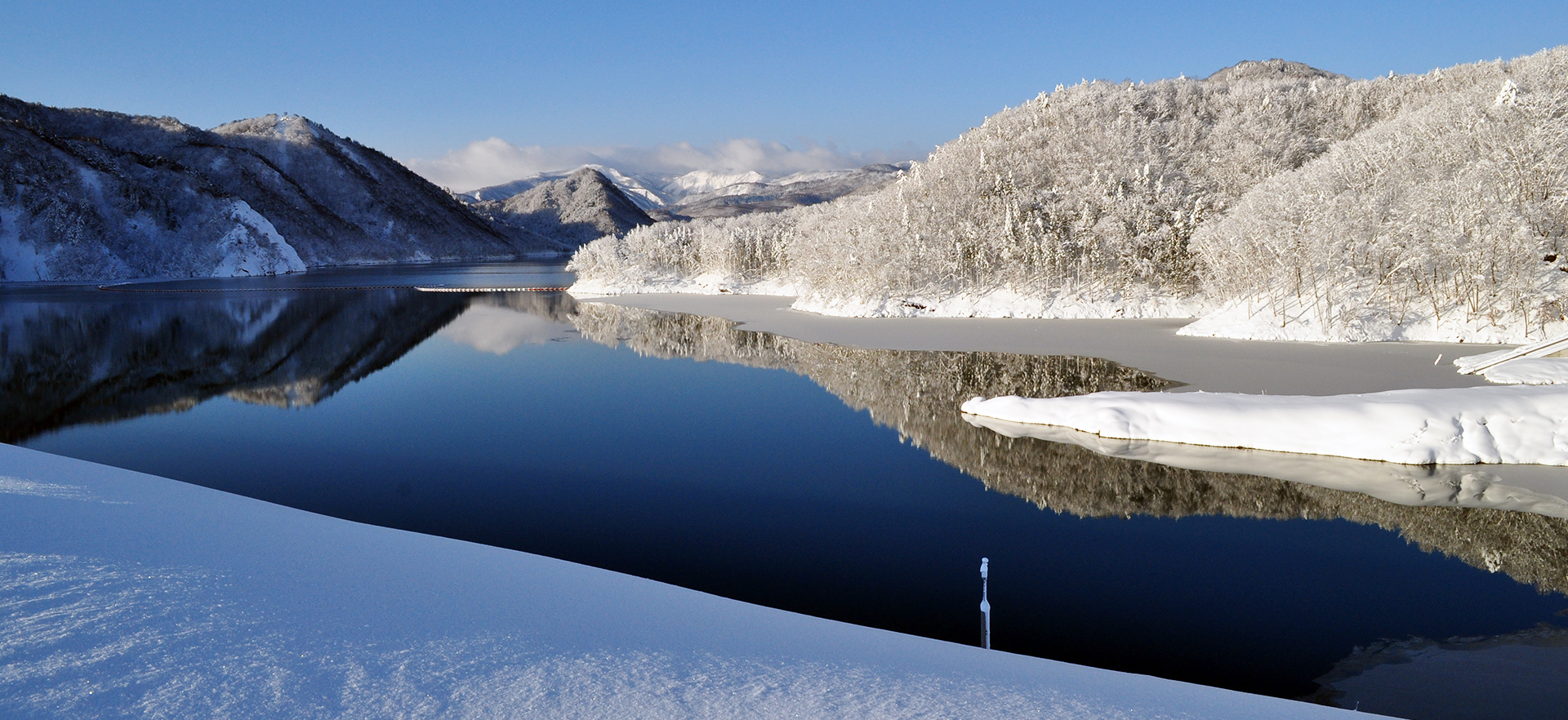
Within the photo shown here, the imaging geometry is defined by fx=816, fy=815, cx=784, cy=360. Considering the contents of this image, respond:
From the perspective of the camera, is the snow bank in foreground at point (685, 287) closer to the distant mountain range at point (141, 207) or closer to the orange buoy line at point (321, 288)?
the orange buoy line at point (321, 288)

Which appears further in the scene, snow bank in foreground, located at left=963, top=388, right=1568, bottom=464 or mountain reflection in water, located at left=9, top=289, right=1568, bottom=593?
snow bank in foreground, located at left=963, top=388, right=1568, bottom=464

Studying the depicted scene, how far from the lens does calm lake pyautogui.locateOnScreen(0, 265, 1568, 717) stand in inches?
310

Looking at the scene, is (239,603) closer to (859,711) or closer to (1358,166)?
(859,711)

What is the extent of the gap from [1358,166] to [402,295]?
6381 cm

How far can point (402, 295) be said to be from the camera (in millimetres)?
66562

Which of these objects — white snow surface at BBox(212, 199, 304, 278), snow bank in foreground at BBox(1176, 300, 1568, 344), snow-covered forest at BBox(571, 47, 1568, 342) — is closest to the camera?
snow bank in foreground at BBox(1176, 300, 1568, 344)

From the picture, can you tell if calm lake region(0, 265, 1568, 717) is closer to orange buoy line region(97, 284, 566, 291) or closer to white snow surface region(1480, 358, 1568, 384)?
white snow surface region(1480, 358, 1568, 384)

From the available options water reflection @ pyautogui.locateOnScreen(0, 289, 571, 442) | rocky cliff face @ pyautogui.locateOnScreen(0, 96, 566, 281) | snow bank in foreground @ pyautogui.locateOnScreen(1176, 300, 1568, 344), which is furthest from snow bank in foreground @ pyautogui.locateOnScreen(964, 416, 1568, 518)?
rocky cliff face @ pyautogui.locateOnScreen(0, 96, 566, 281)

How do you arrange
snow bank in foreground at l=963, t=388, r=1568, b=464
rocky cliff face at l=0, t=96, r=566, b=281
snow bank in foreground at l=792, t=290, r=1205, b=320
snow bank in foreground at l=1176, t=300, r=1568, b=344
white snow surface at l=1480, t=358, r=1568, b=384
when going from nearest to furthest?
snow bank in foreground at l=963, t=388, r=1568, b=464 → white snow surface at l=1480, t=358, r=1568, b=384 → snow bank in foreground at l=1176, t=300, r=1568, b=344 → snow bank in foreground at l=792, t=290, r=1205, b=320 → rocky cliff face at l=0, t=96, r=566, b=281

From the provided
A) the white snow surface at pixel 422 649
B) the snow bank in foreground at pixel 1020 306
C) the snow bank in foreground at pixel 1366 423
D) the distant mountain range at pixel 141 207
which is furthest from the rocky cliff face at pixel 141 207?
the snow bank in foreground at pixel 1366 423

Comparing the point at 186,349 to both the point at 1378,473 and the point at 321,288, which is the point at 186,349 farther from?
the point at 321,288

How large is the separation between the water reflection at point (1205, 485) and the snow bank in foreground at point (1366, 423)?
0.54 metres

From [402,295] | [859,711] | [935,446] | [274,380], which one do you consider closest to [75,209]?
[402,295]

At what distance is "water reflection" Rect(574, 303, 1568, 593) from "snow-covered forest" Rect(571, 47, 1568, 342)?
530 inches
